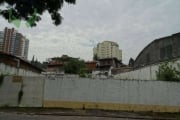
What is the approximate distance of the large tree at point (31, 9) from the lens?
5.92 m

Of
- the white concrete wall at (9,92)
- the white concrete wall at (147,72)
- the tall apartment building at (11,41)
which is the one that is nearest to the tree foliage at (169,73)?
the white concrete wall at (147,72)

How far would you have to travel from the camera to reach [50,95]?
2022 cm

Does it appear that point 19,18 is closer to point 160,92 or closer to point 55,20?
point 55,20

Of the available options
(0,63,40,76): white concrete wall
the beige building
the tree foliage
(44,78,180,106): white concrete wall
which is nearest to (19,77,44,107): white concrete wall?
(44,78,180,106): white concrete wall

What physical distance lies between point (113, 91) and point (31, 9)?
15.3m

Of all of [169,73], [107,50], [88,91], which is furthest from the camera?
[107,50]

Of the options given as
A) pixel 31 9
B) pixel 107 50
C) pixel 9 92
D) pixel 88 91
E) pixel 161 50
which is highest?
pixel 107 50

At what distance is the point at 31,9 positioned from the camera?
6023 millimetres

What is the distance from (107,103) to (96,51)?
85628mm

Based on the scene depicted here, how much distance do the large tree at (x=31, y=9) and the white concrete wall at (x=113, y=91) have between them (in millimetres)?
14154

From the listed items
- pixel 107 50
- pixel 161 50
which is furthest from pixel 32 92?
pixel 107 50

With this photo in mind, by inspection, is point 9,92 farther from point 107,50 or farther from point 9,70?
point 107,50

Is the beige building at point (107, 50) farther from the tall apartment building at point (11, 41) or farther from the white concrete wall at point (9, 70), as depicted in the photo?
the white concrete wall at point (9, 70)

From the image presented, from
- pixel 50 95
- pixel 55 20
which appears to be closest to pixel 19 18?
pixel 55 20
